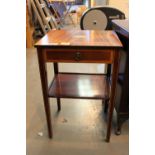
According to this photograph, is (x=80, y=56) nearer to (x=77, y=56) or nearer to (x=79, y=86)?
(x=77, y=56)

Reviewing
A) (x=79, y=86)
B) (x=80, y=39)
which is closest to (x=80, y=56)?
(x=80, y=39)

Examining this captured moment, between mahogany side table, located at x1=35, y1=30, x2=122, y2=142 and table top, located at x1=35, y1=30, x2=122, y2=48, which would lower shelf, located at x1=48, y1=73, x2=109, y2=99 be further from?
table top, located at x1=35, y1=30, x2=122, y2=48

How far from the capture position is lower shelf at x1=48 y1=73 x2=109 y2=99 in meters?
1.47

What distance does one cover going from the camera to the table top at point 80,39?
1.23 metres

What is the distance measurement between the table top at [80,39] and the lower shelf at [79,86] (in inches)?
16.0

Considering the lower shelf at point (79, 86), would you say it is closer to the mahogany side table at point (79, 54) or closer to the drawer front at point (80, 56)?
the mahogany side table at point (79, 54)

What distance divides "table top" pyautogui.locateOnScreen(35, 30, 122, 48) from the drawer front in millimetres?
45

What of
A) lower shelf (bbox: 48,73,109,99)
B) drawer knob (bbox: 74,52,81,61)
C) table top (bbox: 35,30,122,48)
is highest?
table top (bbox: 35,30,122,48)

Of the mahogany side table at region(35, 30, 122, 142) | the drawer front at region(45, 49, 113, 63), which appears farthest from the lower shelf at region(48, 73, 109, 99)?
the drawer front at region(45, 49, 113, 63)
